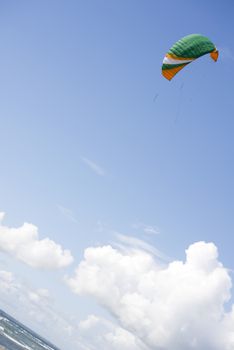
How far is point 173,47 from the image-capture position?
75.6 feet

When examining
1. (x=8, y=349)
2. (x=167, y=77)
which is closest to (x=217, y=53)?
(x=167, y=77)

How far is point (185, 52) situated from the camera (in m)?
22.7

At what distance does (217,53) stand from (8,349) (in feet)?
241

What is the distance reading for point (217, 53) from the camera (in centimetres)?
2352

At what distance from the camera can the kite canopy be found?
74.3 ft

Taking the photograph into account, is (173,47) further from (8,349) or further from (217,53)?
(8,349)

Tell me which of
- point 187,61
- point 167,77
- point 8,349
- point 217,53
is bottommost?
point 8,349

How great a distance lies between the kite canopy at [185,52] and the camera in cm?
2266

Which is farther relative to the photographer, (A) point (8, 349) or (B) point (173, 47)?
(A) point (8, 349)

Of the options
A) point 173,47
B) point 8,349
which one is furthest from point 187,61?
point 8,349

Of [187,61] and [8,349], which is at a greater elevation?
[187,61]

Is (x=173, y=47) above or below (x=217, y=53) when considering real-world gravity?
below

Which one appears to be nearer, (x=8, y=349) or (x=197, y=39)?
(x=197, y=39)

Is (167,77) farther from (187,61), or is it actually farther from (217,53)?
(217,53)
